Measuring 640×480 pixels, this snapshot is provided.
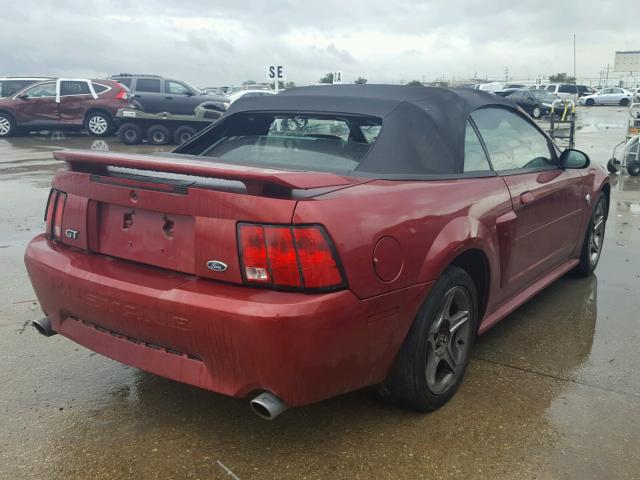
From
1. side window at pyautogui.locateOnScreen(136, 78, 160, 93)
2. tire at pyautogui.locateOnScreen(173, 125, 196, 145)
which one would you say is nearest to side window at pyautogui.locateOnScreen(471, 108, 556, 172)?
tire at pyautogui.locateOnScreen(173, 125, 196, 145)

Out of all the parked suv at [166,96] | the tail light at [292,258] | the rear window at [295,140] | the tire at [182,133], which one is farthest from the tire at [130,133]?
the tail light at [292,258]

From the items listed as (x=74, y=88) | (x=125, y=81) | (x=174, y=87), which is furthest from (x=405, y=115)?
(x=125, y=81)

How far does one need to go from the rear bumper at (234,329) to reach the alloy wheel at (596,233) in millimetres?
2909

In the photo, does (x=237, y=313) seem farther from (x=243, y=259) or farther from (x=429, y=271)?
(x=429, y=271)

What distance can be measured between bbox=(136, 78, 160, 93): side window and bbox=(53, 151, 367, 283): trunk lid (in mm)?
17037

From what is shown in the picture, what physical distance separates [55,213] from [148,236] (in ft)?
2.40

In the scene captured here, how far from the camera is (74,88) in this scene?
18.4m

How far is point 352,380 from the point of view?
93.0 inches

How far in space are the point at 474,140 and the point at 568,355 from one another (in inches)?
53.6

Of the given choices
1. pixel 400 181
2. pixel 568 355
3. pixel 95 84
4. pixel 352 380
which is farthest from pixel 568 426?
pixel 95 84

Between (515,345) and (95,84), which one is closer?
(515,345)

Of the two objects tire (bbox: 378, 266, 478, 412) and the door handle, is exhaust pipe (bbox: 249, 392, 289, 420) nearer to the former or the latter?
tire (bbox: 378, 266, 478, 412)

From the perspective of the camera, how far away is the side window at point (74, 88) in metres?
18.4

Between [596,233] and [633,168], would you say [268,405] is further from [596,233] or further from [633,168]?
[633,168]
